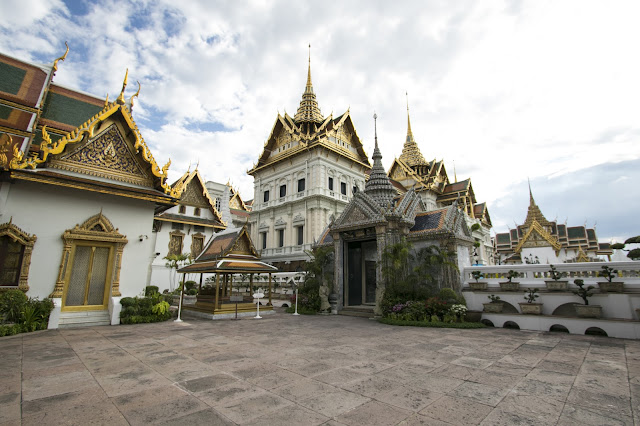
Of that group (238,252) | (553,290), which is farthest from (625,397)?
(238,252)

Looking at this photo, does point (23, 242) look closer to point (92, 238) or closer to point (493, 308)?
point (92, 238)

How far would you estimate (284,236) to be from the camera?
2867 cm

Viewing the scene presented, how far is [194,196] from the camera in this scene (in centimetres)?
1906

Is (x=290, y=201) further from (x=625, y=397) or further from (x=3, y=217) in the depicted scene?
(x=625, y=397)

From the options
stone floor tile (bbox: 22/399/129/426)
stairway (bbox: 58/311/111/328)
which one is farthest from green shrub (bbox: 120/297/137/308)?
stone floor tile (bbox: 22/399/129/426)

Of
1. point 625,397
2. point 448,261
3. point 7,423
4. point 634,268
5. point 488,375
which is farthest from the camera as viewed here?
point 448,261

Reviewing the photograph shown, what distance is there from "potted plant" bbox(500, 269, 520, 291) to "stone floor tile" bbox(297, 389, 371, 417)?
7.17 metres

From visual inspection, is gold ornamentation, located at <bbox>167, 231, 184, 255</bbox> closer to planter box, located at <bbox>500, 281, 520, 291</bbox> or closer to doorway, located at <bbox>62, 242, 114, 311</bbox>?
doorway, located at <bbox>62, 242, 114, 311</bbox>

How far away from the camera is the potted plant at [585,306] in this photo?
7.00m

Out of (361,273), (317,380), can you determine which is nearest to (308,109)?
(361,273)

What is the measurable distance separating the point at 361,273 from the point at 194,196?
39.3ft

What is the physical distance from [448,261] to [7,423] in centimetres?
939

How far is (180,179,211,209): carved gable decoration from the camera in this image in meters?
18.9

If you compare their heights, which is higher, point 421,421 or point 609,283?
point 609,283
